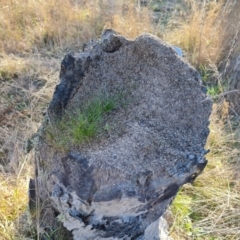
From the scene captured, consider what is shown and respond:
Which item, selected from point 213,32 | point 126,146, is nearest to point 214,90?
point 213,32

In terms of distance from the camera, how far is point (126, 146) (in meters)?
1.37

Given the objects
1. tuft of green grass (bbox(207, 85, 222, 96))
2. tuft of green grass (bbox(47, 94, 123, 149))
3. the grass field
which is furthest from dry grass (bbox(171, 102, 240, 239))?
tuft of green grass (bbox(47, 94, 123, 149))

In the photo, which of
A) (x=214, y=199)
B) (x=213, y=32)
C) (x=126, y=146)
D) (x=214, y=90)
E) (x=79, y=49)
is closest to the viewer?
(x=126, y=146)

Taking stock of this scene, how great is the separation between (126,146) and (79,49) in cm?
254

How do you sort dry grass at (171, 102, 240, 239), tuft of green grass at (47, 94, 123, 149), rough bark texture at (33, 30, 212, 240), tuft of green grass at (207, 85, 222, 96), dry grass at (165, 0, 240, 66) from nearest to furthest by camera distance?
rough bark texture at (33, 30, 212, 240)
tuft of green grass at (47, 94, 123, 149)
dry grass at (171, 102, 240, 239)
tuft of green grass at (207, 85, 222, 96)
dry grass at (165, 0, 240, 66)

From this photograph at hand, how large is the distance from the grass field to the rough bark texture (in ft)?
1.62

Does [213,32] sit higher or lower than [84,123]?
lower

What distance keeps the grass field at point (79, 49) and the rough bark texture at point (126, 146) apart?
493 millimetres

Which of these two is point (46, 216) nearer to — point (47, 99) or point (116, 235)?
point (116, 235)

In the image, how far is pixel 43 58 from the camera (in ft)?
12.0

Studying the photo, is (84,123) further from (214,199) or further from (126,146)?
(214,199)

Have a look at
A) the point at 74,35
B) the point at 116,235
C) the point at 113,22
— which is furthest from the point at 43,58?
the point at 116,235

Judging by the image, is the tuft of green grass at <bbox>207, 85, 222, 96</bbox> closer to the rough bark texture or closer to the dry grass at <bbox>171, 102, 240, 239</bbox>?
the dry grass at <bbox>171, 102, 240, 239</bbox>

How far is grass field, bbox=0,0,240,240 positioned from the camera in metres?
2.16
